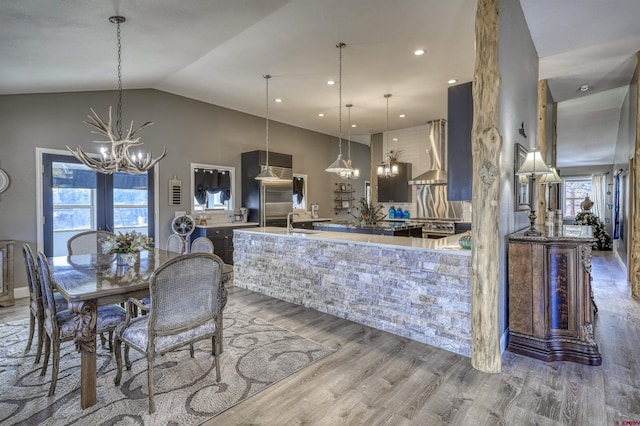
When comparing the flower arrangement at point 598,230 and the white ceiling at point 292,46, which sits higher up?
the white ceiling at point 292,46

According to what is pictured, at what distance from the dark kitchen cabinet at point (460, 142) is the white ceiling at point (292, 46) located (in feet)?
3.18

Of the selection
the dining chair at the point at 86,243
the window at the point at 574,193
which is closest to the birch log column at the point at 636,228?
the dining chair at the point at 86,243

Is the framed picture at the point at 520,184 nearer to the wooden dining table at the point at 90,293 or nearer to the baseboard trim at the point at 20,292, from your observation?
the wooden dining table at the point at 90,293

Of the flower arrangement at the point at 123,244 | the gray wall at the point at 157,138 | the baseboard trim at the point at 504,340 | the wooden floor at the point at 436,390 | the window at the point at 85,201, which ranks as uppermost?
the gray wall at the point at 157,138

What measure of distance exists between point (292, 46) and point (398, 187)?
518cm

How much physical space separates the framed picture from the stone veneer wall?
113cm

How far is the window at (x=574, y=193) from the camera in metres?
12.6

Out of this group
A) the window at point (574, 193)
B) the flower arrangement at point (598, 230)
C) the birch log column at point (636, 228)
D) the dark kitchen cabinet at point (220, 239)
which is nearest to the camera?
the birch log column at point (636, 228)

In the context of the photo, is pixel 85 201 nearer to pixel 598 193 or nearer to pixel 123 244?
pixel 123 244

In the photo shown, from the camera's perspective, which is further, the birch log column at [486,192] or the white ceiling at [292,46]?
the white ceiling at [292,46]

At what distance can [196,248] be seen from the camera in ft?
11.9

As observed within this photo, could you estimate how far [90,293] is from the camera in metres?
2.18

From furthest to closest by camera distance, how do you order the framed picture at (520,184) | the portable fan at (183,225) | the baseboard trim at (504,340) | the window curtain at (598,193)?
the window curtain at (598,193) < the portable fan at (183,225) < the framed picture at (520,184) < the baseboard trim at (504,340)

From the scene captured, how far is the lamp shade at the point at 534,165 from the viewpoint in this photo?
3088 mm
